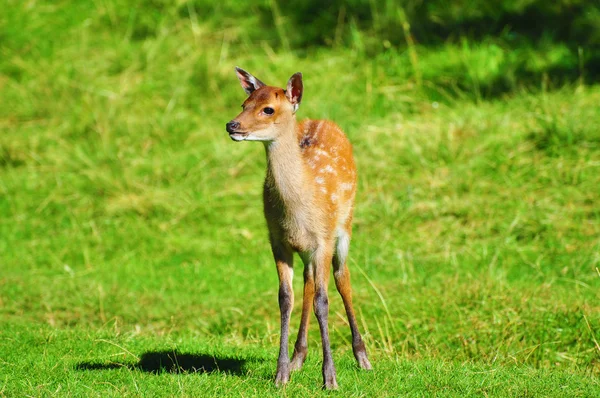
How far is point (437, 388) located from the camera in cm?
582

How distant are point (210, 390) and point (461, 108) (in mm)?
8385

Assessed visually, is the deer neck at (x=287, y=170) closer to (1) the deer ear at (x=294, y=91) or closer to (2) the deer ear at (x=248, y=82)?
(1) the deer ear at (x=294, y=91)

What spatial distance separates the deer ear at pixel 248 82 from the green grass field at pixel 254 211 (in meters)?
1.88

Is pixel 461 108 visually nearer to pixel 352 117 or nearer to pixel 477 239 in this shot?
pixel 352 117

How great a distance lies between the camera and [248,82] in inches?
249

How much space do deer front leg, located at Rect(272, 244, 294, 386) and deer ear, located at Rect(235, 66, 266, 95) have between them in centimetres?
106

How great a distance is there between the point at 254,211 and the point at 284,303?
5458mm

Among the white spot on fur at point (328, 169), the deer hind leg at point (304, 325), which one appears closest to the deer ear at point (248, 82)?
the white spot on fur at point (328, 169)

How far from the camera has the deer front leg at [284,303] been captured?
5.80 metres

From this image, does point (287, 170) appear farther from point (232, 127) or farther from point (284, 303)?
point (284, 303)

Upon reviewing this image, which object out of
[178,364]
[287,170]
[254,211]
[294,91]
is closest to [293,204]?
[287,170]

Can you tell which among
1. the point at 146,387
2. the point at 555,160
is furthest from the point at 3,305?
the point at 555,160

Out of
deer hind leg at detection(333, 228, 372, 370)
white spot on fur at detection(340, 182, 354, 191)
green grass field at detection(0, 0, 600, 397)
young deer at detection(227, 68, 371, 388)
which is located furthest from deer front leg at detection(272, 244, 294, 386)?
white spot on fur at detection(340, 182, 354, 191)

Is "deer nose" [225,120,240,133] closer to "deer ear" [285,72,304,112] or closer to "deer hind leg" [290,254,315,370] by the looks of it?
"deer ear" [285,72,304,112]
